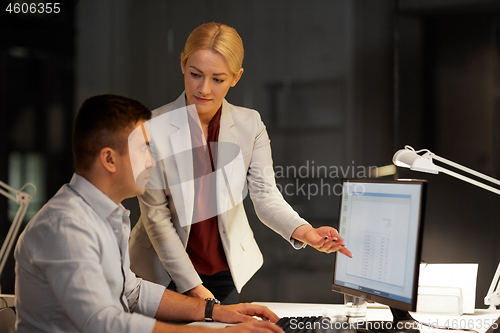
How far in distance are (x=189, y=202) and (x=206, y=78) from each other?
1.55 feet

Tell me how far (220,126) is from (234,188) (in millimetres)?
262

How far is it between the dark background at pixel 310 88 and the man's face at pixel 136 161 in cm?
196

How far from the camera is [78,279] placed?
0.97 m

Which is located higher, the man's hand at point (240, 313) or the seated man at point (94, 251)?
the seated man at point (94, 251)

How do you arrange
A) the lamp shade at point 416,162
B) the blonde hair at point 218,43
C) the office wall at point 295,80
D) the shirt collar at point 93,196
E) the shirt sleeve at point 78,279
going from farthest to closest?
the office wall at point 295,80 → the blonde hair at point 218,43 → the lamp shade at point 416,162 → the shirt collar at point 93,196 → the shirt sleeve at point 78,279

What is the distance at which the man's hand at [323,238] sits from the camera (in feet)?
4.51

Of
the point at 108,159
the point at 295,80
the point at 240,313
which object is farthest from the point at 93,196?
the point at 295,80

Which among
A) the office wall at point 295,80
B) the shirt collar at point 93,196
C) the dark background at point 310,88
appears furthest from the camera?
the office wall at point 295,80

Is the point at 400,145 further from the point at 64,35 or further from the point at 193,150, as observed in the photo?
the point at 64,35

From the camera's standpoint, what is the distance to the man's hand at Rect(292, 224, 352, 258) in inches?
54.1

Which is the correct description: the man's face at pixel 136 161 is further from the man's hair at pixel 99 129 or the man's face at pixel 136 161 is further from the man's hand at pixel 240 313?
the man's hand at pixel 240 313

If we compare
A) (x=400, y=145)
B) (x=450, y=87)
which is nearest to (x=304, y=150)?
(x=400, y=145)

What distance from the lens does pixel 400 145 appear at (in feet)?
9.20

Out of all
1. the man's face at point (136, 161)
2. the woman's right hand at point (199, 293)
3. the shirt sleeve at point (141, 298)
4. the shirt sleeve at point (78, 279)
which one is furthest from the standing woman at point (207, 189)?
the shirt sleeve at point (78, 279)
